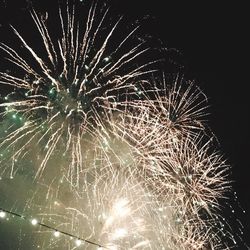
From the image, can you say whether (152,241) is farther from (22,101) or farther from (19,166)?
(22,101)

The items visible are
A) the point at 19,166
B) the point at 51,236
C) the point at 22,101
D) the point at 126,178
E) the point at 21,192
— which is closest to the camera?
the point at 22,101

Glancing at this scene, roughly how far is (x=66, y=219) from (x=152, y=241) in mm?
4876

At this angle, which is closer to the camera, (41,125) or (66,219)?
(41,125)

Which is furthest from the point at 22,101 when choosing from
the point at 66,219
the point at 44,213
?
the point at 66,219

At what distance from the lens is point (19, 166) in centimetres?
1417

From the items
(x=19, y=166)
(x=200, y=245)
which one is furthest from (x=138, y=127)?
(x=19, y=166)

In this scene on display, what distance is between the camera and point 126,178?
31.4ft

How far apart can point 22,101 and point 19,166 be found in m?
6.45

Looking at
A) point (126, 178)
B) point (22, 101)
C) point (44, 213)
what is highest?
point (22, 101)

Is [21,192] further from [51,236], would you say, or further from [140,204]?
[140,204]

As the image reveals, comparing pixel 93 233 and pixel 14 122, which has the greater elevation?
pixel 14 122

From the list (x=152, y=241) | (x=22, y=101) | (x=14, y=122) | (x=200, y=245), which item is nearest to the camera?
(x=22, y=101)

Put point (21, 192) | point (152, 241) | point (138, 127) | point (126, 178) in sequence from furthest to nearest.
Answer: point (21, 192)
point (152, 241)
point (126, 178)
point (138, 127)

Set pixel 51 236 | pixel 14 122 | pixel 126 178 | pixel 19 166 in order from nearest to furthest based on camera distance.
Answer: pixel 126 178 → pixel 14 122 → pixel 19 166 → pixel 51 236
